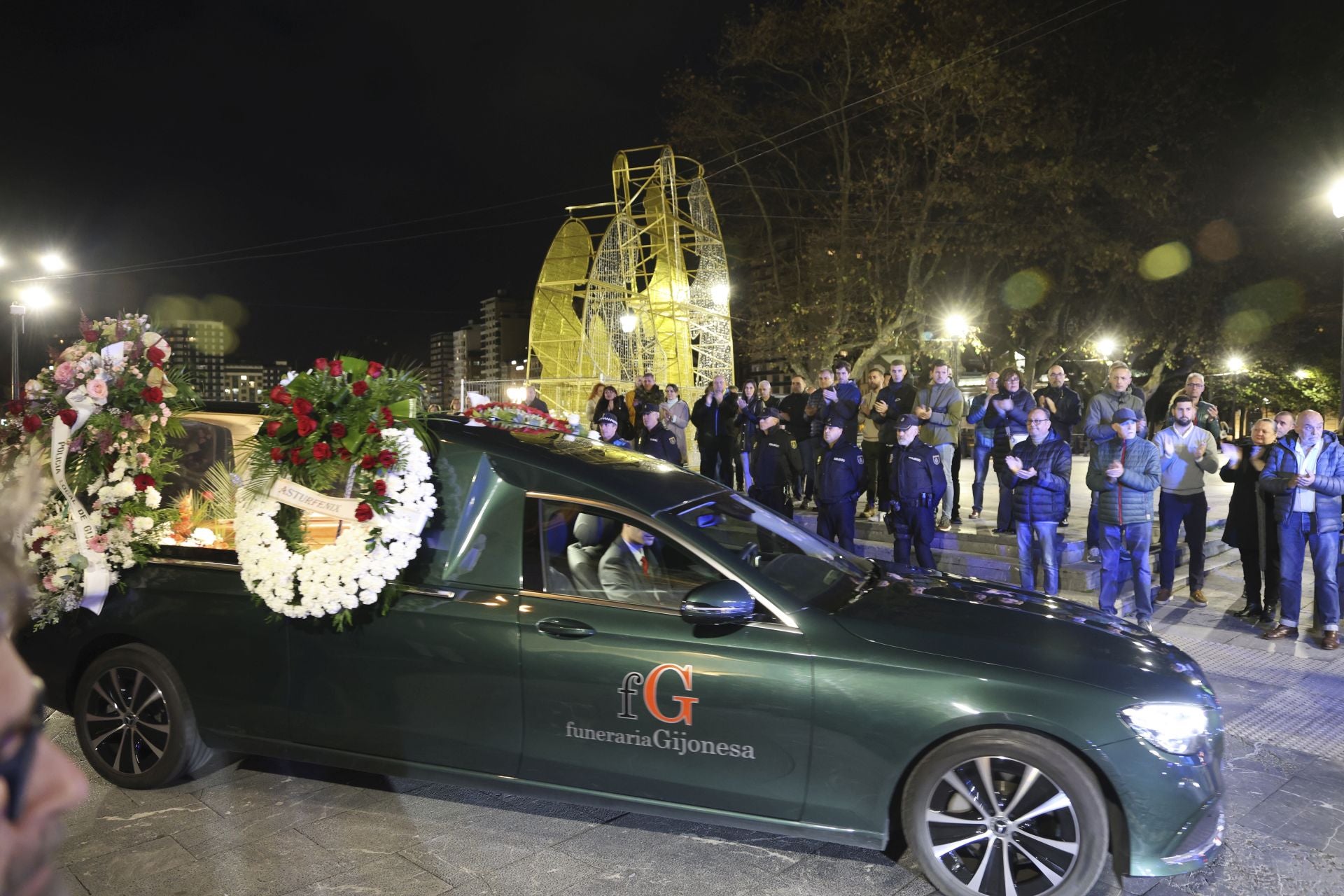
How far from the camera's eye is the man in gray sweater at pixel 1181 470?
8.73m

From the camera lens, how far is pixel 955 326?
24.5m

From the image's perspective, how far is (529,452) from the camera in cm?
432

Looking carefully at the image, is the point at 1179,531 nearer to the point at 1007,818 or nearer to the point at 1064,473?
the point at 1064,473

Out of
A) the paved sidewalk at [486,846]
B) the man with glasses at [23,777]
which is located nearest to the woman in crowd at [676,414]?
the paved sidewalk at [486,846]

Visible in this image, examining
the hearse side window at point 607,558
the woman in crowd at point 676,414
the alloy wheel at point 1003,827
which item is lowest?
the alloy wheel at point 1003,827

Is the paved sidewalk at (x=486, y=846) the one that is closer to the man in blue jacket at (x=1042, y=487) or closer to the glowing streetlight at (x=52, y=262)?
the man in blue jacket at (x=1042, y=487)

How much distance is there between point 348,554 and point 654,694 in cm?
148

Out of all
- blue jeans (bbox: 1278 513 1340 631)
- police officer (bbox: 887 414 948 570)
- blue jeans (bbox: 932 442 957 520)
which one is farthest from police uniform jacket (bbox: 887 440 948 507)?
blue jeans (bbox: 1278 513 1340 631)

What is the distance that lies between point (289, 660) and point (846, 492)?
21.5ft

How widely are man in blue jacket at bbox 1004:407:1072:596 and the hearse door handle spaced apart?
17.5ft

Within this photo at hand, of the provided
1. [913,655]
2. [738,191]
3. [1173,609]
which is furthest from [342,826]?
[738,191]

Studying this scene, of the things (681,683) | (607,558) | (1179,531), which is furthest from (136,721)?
(1179,531)

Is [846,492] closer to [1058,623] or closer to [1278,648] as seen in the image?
[1278,648]

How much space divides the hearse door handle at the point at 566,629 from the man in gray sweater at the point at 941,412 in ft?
25.5
